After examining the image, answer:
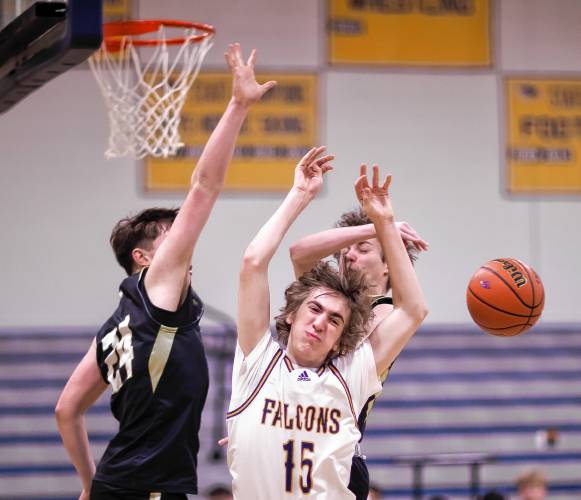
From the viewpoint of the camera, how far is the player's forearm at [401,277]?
13.3 feet

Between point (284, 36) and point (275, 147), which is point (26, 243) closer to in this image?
point (275, 147)

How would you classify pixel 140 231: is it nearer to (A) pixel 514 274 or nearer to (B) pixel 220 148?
(B) pixel 220 148

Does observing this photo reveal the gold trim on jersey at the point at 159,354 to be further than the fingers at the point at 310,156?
No

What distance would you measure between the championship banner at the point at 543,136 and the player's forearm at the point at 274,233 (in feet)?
19.9

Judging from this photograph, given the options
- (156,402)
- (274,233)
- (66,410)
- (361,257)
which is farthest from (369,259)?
(66,410)

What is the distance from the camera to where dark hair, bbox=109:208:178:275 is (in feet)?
14.4

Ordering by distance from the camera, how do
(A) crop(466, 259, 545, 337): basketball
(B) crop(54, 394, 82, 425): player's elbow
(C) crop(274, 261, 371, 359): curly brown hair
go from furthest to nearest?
(A) crop(466, 259, 545, 337): basketball
(B) crop(54, 394, 82, 425): player's elbow
(C) crop(274, 261, 371, 359): curly brown hair

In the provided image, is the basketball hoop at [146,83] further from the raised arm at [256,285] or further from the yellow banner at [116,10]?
the raised arm at [256,285]

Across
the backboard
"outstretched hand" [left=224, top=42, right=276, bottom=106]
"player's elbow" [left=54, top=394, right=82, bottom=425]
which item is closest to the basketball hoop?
the backboard

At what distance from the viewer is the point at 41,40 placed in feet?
13.4

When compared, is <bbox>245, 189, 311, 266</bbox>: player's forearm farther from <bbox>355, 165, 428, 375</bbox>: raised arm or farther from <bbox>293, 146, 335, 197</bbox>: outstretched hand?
<bbox>355, 165, 428, 375</bbox>: raised arm

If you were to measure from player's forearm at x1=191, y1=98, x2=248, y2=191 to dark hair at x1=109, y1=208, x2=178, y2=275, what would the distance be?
1.83ft

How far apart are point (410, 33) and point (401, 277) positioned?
6.08 m

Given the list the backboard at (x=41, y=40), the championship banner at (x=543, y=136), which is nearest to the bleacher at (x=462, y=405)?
the championship banner at (x=543, y=136)
